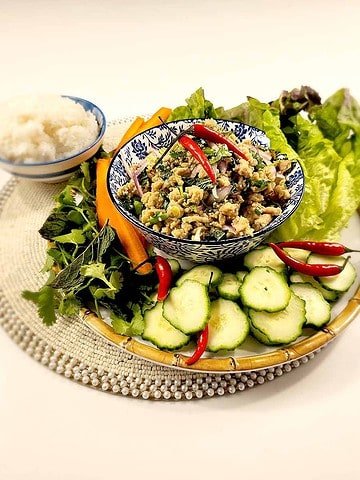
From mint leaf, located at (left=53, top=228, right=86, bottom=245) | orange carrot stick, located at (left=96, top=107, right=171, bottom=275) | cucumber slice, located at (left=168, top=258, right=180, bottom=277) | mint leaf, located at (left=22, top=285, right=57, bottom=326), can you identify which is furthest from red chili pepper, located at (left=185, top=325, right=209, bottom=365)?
mint leaf, located at (left=53, top=228, right=86, bottom=245)

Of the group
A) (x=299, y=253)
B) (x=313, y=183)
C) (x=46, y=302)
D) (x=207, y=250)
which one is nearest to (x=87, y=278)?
(x=46, y=302)

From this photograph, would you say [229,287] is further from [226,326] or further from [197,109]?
[197,109]

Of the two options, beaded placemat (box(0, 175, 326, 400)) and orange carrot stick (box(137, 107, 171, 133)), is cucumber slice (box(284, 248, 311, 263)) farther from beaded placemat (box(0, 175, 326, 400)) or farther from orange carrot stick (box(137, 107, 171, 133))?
orange carrot stick (box(137, 107, 171, 133))

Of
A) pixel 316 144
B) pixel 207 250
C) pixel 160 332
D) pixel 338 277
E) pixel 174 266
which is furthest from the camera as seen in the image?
pixel 316 144

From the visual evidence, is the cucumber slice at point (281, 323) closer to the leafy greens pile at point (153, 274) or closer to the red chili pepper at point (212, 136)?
the leafy greens pile at point (153, 274)

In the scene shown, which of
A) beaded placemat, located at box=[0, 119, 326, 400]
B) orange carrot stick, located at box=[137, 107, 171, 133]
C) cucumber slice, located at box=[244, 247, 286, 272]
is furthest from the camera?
orange carrot stick, located at box=[137, 107, 171, 133]
